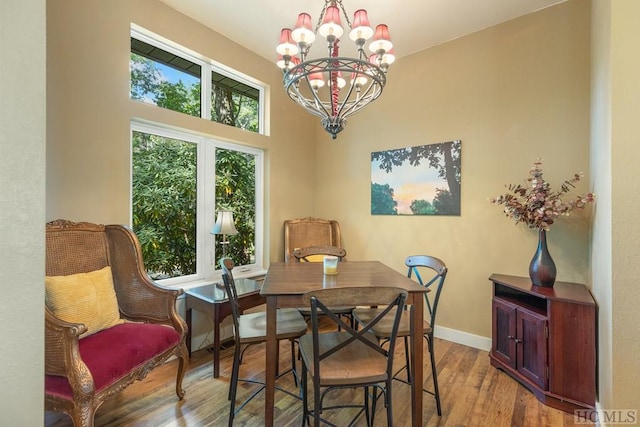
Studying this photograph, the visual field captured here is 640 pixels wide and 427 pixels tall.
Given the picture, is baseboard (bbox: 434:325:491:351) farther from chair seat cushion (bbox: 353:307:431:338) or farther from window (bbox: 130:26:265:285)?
window (bbox: 130:26:265:285)

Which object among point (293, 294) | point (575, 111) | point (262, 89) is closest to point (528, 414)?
point (293, 294)

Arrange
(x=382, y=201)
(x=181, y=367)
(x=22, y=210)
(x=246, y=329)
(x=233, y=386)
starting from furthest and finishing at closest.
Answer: (x=382, y=201) → (x=181, y=367) → (x=246, y=329) → (x=233, y=386) → (x=22, y=210)

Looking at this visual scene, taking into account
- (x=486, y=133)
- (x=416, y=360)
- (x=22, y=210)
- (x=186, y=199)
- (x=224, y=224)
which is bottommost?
(x=416, y=360)

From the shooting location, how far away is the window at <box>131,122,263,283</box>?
8.62 ft

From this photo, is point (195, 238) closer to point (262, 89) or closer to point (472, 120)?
point (262, 89)

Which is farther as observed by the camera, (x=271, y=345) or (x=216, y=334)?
(x=216, y=334)

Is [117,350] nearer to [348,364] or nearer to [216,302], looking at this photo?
[216,302]

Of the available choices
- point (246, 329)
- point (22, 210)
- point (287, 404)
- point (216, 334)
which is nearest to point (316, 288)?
point (246, 329)

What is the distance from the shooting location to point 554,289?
2230 mm

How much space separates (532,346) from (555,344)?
18 cm

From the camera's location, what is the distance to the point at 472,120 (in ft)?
9.71

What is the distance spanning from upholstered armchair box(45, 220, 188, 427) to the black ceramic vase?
107 inches

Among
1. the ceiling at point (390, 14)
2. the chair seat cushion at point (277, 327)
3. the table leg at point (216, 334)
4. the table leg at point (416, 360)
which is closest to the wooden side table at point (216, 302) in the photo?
the table leg at point (216, 334)

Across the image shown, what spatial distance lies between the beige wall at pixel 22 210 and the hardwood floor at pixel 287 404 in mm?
1288
